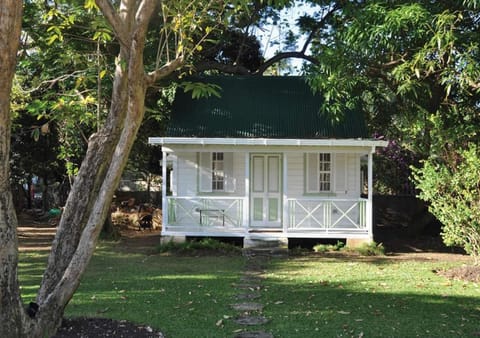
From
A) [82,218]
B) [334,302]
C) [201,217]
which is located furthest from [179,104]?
[82,218]

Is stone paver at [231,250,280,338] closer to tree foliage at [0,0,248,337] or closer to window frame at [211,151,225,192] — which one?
tree foliage at [0,0,248,337]

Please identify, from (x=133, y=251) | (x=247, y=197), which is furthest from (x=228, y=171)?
(x=133, y=251)

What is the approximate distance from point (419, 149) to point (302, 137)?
10.7 feet

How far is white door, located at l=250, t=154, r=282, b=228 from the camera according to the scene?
611 inches

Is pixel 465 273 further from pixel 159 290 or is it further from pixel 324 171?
pixel 324 171

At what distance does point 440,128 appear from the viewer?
1120 centimetres

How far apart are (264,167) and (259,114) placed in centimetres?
158

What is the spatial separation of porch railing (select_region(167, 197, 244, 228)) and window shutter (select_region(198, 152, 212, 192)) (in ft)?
2.29

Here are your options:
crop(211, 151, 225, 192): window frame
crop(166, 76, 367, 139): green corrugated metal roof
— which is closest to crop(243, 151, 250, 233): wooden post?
crop(166, 76, 367, 139): green corrugated metal roof

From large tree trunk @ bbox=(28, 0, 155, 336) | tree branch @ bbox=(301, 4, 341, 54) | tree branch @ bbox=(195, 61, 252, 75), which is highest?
tree branch @ bbox=(301, 4, 341, 54)

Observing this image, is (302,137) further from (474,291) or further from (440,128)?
(474,291)

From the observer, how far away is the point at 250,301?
312 inches

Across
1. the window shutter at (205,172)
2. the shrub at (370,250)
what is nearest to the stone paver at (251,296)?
the shrub at (370,250)

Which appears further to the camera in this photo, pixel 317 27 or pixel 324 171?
pixel 317 27
